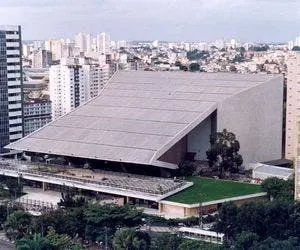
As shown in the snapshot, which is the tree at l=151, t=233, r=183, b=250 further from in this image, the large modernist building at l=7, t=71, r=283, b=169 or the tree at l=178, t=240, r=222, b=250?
the large modernist building at l=7, t=71, r=283, b=169

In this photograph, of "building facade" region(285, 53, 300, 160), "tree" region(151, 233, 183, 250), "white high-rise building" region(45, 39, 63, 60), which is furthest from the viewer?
"white high-rise building" region(45, 39, 63, 60)

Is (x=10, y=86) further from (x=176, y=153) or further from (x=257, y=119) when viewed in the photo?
(x=257, y=119)

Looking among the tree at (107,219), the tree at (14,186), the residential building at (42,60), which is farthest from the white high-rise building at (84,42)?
the tree at (107,219)

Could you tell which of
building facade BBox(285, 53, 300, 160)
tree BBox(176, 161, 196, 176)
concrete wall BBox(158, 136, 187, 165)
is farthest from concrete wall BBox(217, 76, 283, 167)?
tree BBox(176, 161, 196, 176)

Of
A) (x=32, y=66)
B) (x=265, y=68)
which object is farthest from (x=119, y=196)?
(x=32, y=66)

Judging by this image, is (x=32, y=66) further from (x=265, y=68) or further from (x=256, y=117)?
(x=256, y=117)

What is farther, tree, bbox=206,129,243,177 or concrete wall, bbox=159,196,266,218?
tree, bbox=206,129,243,177
